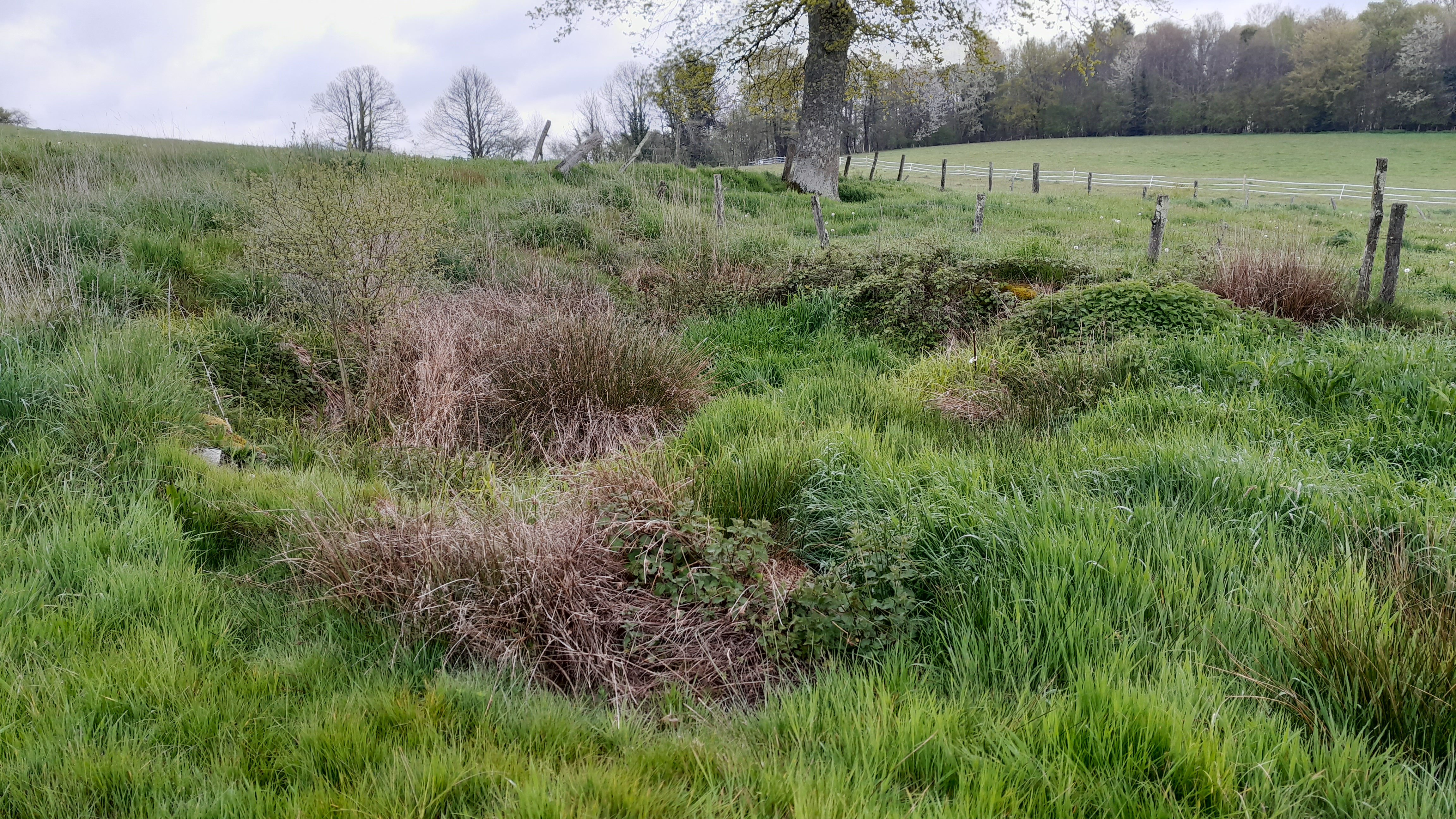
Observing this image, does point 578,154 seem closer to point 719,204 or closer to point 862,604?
point 719,204

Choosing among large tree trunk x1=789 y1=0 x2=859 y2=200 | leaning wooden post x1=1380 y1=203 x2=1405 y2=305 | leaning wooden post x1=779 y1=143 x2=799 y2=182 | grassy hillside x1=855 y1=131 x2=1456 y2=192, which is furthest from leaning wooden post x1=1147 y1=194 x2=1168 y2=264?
grassy hillside x1=855 y1=131 x2=1456 y2=192

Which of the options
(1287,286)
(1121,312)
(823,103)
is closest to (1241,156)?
(823,103)

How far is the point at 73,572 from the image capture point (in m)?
2.88

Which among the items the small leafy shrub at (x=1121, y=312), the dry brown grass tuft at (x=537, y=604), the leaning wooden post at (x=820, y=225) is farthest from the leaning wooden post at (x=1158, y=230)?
the dry brown grass tuft at (x=537, y=604)

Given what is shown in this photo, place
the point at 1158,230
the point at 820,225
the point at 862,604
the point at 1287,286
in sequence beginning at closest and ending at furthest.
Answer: the point at 862,604
the point at 1287,286
the point at 1158,230
the point at 820,225

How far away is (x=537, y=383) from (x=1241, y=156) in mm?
58827

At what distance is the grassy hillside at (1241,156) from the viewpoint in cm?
4081

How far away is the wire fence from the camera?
30.9 metres

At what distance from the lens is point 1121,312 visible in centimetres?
625

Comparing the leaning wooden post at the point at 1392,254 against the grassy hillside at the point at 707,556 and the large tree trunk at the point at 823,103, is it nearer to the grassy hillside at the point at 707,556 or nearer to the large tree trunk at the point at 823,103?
the grassy hillside at the point at 707,556

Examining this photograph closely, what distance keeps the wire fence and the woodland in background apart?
4.94 metres

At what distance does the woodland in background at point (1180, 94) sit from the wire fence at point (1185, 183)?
4936mm

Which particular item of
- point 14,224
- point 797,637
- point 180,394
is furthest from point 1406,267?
point 14,224

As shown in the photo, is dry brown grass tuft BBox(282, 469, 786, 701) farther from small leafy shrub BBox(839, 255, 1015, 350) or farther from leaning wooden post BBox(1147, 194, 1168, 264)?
leaning wooden post BBox(1147, 194, 1168, 264)
